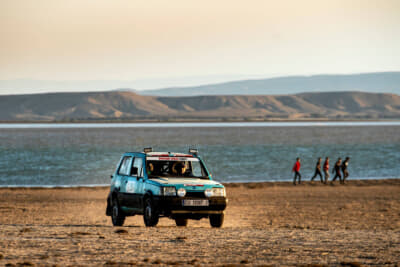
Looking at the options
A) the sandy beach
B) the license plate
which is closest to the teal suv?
the license plate

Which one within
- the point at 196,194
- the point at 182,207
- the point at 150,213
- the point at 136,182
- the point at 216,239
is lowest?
the point at 216,239

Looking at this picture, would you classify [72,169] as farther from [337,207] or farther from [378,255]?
[378,255]

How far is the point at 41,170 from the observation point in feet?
164

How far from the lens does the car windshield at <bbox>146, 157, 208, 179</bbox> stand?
14727mm

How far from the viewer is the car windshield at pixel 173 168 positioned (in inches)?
580

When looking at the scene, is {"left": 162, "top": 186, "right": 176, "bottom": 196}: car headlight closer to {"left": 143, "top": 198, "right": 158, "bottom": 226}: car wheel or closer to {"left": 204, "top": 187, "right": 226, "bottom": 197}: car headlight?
{"left": 143, "top": 198, "right": 158, "bottom": 226}: car wheel

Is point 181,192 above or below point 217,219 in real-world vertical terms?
above

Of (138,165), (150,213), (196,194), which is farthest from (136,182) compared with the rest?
(196,194)

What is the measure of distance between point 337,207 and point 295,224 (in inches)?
216

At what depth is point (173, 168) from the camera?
14859mm

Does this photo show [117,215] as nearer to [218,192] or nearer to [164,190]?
[164,190]

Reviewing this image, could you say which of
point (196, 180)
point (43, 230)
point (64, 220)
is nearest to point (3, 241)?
point (43, 230)

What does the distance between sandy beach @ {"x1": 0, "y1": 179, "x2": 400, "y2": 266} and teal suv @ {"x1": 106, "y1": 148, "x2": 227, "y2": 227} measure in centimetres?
37

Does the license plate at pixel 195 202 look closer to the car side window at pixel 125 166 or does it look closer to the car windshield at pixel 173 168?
the car windshield at pixel 173 168
